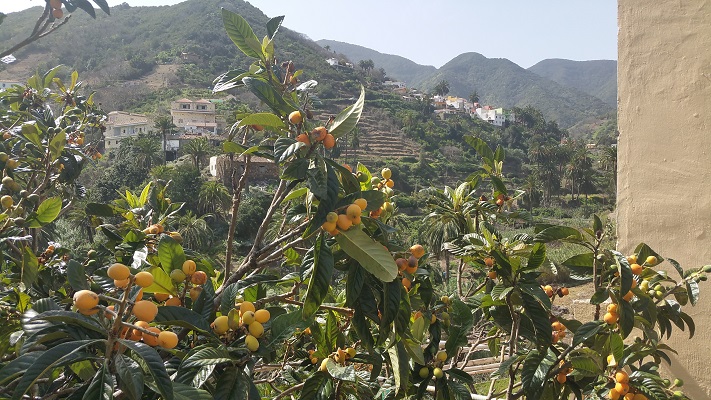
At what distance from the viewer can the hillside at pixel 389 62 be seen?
534 feet

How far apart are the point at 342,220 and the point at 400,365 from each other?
49cm

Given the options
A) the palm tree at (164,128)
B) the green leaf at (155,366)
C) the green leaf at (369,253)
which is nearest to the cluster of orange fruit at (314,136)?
the green leaf at (369,253)

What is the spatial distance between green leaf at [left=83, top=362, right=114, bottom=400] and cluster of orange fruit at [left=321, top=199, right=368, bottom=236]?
52 centimetres

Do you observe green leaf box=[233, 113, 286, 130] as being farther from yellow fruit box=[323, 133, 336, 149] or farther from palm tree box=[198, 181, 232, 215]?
palm tree box=[198, 181, 232, 215]

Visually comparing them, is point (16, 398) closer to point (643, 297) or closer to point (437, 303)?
point (437, 303)

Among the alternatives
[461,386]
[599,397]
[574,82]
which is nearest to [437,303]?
[461,386]

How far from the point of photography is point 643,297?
1.69m

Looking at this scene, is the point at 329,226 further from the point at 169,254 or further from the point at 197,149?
the point at 197,149

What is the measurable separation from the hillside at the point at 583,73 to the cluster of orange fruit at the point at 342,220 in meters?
157

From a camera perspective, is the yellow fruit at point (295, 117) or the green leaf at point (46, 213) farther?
the green leaf at point (46, 213)

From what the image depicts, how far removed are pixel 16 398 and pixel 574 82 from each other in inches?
6932

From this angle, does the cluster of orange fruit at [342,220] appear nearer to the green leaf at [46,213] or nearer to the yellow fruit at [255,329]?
the yellow fruit at [255,329]

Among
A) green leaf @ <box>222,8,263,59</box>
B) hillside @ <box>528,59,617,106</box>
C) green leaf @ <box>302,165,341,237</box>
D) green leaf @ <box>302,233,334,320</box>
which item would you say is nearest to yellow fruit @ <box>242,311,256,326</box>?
green leaf @ <box>302,233,334,320</box>

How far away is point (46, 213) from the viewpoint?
1.57 m
